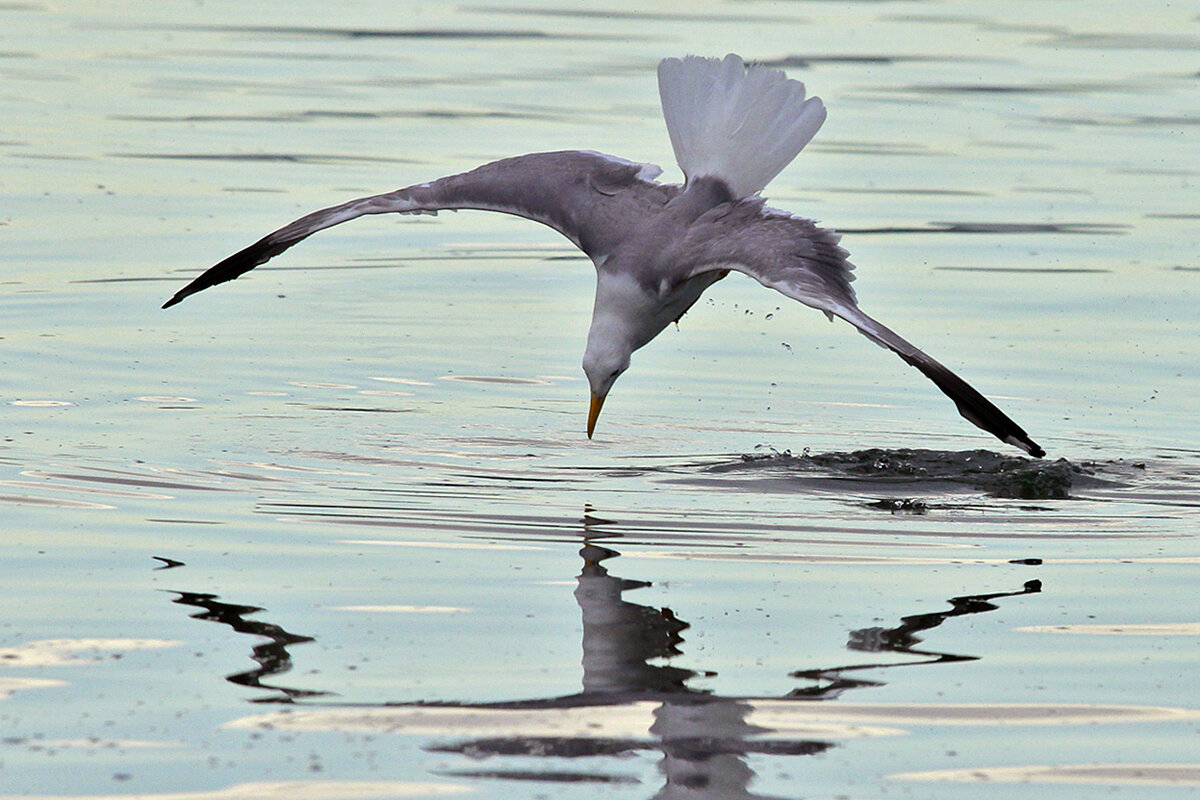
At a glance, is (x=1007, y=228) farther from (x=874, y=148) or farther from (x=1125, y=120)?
(x=1125, y=120)

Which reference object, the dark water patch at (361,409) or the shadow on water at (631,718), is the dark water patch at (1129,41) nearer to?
the dark water patch at (361,409)

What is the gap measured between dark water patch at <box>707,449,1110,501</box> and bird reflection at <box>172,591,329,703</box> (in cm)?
243

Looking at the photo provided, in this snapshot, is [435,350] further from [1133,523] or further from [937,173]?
[937,173]

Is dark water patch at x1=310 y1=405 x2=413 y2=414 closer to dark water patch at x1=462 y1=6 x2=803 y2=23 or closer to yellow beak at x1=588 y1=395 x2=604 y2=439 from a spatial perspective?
yellow beak at x1=588 y1=395 x2=604 y2=439

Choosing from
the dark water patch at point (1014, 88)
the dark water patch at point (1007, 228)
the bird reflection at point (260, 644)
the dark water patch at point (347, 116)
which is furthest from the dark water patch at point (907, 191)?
the bird reflection at point (260, 644)

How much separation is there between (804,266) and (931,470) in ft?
3.07

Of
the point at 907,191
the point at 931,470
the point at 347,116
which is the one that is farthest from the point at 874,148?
the point at 931,470

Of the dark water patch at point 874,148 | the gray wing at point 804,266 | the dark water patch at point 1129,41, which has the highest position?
the dark water patch at point 1129,41

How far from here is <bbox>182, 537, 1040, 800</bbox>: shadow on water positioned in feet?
15.7

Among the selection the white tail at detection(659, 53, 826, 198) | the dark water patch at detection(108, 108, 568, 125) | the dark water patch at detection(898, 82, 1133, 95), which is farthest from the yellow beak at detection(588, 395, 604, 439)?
the dark water patch at detection(898, 82, 1133, 95)

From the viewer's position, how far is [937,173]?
1471 centimetres

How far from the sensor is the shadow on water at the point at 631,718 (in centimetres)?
479

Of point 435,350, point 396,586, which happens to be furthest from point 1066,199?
point 396,586

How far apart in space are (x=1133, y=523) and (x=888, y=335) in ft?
3.27
